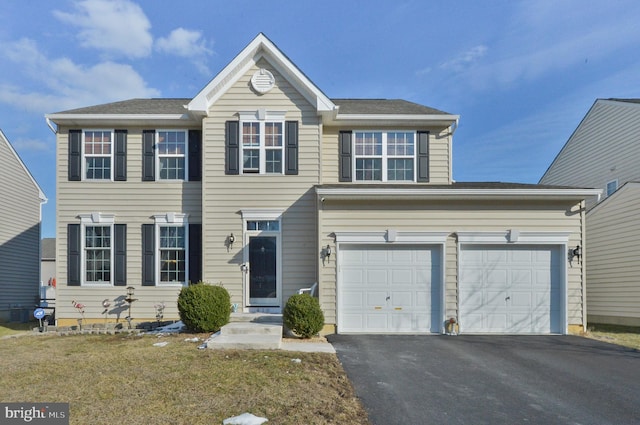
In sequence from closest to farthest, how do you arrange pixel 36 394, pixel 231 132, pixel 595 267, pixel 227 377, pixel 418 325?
1. pixel 36 394
2. pixel 227 377
3. pixel 418 325
4. pixel 231 132
5. pixel 595 267

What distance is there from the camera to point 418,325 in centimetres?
1014

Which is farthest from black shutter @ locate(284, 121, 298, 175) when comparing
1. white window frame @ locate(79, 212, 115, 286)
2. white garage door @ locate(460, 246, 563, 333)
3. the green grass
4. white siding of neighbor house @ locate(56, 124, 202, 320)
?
the green grass

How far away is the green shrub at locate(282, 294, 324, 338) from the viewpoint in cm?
899

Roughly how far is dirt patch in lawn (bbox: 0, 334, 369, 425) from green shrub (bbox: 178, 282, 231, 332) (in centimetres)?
104

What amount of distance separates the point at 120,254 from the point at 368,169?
7.36m

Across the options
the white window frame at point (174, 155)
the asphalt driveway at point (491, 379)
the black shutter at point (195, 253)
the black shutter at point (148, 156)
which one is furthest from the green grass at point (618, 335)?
the black shutter at point (148, 156)

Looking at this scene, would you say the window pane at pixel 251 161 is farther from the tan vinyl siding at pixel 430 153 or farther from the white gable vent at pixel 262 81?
the tan vinyl siding at pixel 430 153

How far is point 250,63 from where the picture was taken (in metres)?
11.2

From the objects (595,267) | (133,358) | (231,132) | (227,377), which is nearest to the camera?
(227,377)

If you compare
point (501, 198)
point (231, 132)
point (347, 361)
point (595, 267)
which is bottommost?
point (347, 361)

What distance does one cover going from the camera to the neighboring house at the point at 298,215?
10.2m

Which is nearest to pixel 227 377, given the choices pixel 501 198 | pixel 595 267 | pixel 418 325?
pixel 418 325

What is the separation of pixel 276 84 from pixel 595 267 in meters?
12.1

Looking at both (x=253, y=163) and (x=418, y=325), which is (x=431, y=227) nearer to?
(x=418, y=325)
